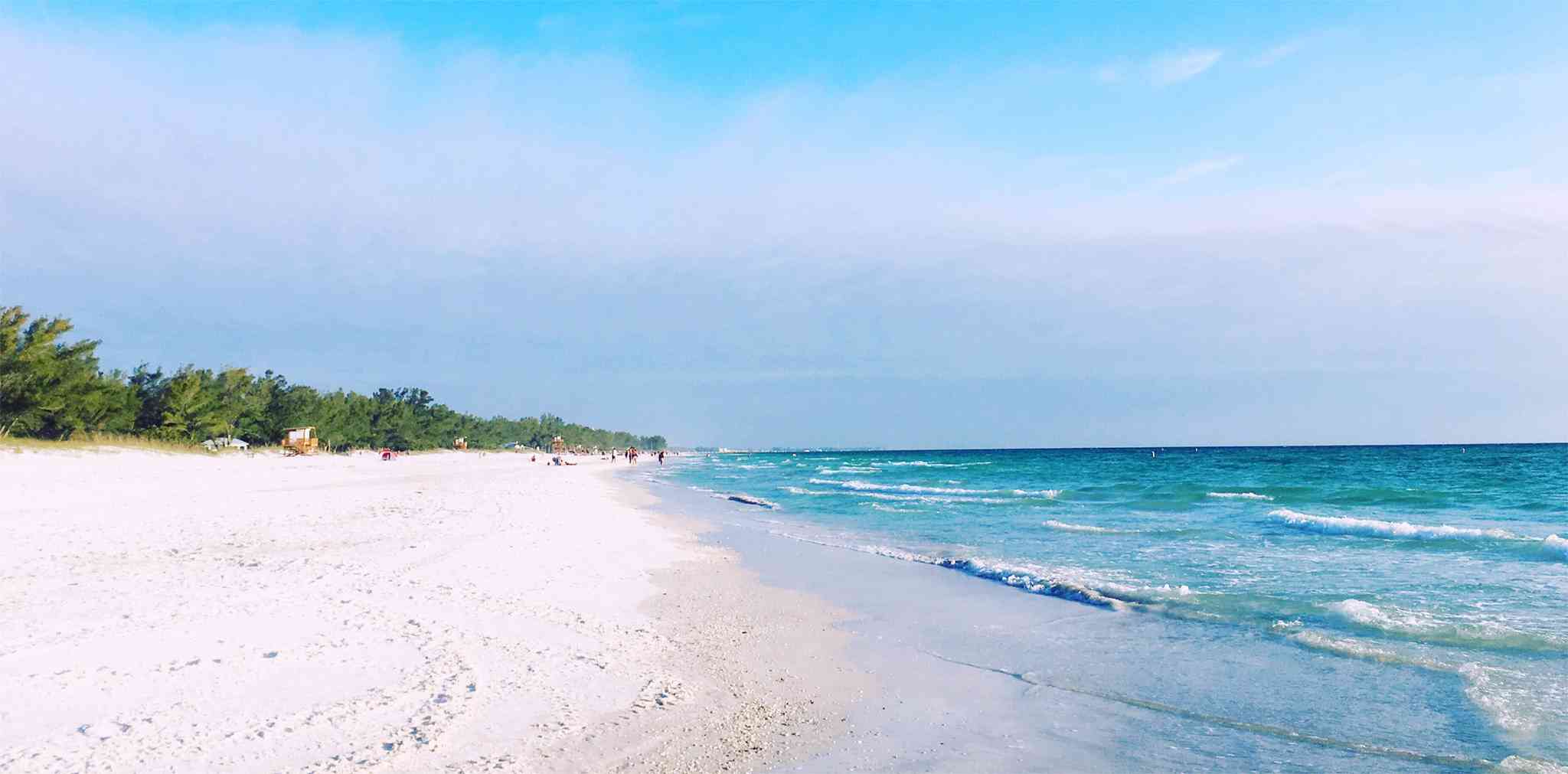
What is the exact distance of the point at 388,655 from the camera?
6.93 meters

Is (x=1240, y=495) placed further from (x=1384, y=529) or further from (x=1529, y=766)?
(x=1529, y=766)

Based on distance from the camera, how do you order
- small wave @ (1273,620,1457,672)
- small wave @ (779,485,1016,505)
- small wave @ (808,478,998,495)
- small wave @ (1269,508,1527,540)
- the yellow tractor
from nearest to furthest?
small wave @ (1273,620,1457,672) < small wave @ (1269,508,1527,540) < small wave @ (779,485,1016,505) < small wave @ (808,478,998,495) < the yellow tractor

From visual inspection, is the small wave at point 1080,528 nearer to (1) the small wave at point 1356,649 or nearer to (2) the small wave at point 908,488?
(1) the small wave at point 1356,649

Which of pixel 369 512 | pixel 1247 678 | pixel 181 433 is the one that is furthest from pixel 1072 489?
pixel 181 433

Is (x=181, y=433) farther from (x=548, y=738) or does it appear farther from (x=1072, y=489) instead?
(x=548, y=738)

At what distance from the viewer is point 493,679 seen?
648 centimetres

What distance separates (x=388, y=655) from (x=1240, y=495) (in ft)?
117

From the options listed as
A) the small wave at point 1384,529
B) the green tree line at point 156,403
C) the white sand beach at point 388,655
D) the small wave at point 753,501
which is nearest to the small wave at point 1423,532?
the small wave at point 1384,529

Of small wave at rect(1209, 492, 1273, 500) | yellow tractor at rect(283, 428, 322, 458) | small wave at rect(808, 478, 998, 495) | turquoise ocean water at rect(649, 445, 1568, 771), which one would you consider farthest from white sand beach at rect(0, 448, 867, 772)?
yellow tractor at rect(283, 428, 322, 458)

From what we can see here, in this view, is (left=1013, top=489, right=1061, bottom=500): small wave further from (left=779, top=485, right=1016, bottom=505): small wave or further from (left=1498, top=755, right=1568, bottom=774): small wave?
(left=1498, top=755, right=1568, bottom=774): small wave

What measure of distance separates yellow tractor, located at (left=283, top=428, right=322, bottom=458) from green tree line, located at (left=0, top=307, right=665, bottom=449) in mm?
699

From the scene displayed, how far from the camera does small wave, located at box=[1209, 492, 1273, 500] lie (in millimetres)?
33656

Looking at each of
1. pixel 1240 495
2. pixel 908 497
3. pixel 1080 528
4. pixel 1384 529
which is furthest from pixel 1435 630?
pixel 1240 495

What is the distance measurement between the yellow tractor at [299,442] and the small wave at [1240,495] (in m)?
60.6
